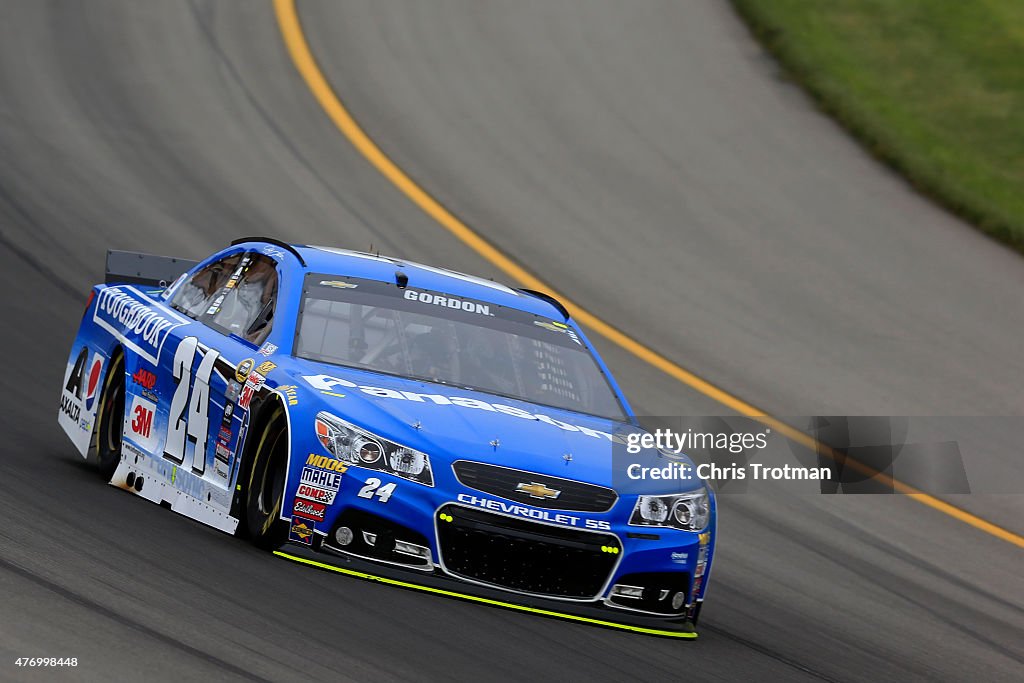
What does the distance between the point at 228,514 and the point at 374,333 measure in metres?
1.10

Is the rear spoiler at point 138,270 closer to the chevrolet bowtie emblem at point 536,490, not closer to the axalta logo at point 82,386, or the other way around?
the axalta logo at point 82,386

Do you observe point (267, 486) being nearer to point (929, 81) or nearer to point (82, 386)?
point (82, 386)

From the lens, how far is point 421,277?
347 inches

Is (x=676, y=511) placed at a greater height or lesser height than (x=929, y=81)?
lesser

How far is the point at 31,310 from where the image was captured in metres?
12.8

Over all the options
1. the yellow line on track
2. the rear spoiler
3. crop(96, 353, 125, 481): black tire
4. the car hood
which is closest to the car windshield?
the car hood

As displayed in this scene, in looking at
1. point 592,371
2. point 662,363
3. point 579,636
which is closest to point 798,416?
point 662,363

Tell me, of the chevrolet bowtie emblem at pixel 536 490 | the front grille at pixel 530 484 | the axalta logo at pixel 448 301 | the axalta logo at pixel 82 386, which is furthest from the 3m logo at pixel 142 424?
the chevrolet bowtie emblem at pixel 536 490

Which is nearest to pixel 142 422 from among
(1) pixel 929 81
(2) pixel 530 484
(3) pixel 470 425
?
(3) pixel 470 425

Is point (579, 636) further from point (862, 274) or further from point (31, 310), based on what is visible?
point (862, 274)

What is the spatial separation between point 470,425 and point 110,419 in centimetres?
A: 289

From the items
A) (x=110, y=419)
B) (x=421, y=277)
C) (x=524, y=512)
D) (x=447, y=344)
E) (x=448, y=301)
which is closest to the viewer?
(x=524, y=512)

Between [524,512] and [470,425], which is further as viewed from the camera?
[470,425]

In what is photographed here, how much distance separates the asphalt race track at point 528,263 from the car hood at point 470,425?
602 millimetres
